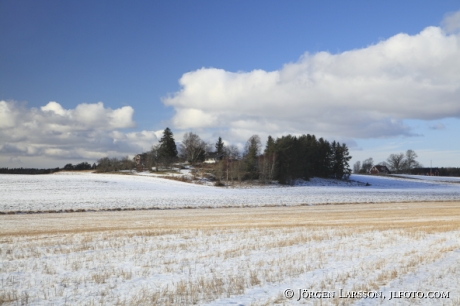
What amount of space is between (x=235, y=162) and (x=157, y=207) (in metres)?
49.6

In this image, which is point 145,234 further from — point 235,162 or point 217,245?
point 235,162

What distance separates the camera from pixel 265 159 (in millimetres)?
91562

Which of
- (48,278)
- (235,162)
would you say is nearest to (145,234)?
(48,278)

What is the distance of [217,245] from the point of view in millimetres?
15430

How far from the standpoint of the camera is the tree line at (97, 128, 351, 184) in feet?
303

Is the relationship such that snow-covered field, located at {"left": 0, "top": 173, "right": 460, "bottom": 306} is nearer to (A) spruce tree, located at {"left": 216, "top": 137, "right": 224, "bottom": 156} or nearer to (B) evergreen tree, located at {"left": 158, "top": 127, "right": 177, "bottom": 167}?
(B) evergreen tree, located at {"left": 158, "top": 127, "right": 177, "bottom": 167}

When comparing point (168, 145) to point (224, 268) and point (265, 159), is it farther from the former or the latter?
point (224, 268)

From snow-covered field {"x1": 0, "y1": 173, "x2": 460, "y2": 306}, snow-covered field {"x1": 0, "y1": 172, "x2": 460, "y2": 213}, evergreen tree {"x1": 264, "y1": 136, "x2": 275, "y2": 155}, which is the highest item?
evergreen tree {"x1": 264, "y1": 136, "x2": 275, "y2": 155}

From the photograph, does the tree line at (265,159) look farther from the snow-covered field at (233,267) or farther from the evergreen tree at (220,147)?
the snow-covered field at (233,267)

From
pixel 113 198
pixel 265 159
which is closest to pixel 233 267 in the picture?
pixel 113 198

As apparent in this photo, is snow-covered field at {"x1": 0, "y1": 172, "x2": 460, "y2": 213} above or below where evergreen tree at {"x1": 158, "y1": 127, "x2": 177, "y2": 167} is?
below

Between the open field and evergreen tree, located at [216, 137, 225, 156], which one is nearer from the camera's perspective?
the open field

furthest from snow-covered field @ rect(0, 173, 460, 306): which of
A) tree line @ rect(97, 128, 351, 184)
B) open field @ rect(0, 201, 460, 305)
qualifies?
tree line @ rect(97, 128, 351, 184)

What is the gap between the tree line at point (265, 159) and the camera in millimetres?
92500
